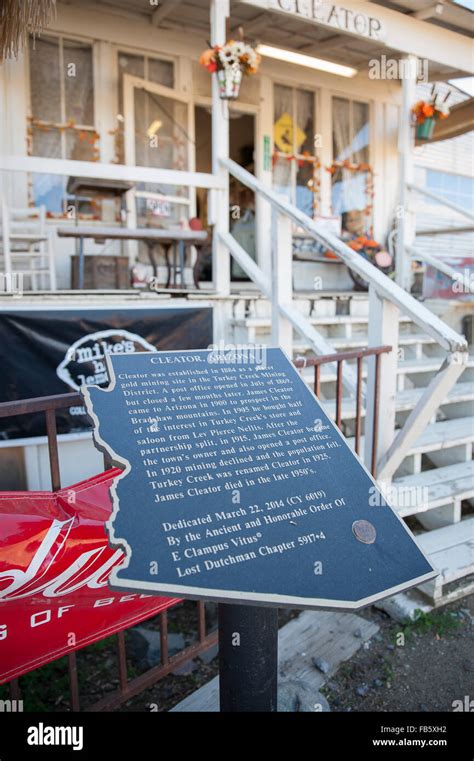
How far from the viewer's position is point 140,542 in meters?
1.40

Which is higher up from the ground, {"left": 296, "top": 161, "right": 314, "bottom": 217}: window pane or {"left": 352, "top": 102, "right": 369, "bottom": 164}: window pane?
{"left": 352, "top": 102, "right": 369, "bottom": 164}: window pane

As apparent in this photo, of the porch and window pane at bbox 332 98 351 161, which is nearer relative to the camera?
the porch

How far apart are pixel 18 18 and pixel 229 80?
228cm

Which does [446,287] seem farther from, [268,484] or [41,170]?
[268,484]

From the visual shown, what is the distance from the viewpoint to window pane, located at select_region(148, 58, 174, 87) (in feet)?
21.5

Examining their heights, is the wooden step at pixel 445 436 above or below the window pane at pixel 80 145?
below

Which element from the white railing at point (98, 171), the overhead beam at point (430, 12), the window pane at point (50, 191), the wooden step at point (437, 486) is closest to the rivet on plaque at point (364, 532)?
the wooden step at point (437, 486)

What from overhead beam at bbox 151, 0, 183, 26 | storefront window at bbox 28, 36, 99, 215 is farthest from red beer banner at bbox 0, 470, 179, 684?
overhead beam at bbox 151, 0, 183, 26

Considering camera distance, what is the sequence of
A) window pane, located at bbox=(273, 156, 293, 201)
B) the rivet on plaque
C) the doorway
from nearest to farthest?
the rivet on plaque
window pane, located at bbox=(273, 156, 293, 201)
the doorway

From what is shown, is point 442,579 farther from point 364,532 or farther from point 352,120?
point 352,120

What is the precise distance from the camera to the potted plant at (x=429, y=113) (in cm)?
651

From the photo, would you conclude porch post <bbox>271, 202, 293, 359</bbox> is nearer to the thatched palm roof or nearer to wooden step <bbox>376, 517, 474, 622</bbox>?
wooden step <bbox>376, 517, 474, 622</bbox>

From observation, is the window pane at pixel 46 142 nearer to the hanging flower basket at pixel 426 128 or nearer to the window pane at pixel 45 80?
the window pane at pixel 45 80

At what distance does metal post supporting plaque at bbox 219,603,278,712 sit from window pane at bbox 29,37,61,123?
5.91 m
